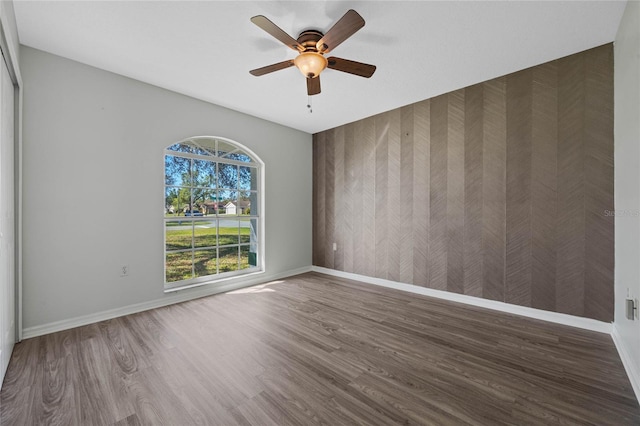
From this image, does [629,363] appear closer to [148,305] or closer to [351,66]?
[351,66]

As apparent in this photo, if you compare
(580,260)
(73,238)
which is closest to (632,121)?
(580,260)

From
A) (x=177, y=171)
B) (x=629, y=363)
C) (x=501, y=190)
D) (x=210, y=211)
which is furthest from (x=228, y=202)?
(x=629, y=363)

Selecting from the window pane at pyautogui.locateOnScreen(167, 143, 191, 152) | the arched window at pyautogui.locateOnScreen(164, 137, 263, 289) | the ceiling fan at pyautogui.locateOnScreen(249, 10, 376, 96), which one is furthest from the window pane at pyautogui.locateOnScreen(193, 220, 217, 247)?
the ceiling fan at pyautogui.locateOnScreen(249, 10, 376, 96)

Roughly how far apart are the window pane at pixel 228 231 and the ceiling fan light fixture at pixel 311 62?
2608mm

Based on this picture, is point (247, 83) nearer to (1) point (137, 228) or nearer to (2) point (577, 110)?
(1) point (137, 228)

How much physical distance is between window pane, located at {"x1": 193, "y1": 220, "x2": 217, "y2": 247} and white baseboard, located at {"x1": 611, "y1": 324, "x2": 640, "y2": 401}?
4291mm

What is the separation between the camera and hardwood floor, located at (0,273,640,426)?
153 cm

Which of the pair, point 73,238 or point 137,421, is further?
point 73,238

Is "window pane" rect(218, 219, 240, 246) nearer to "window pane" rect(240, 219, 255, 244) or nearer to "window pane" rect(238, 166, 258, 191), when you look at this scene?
"window pane" rect(240, 219, 255, 244)

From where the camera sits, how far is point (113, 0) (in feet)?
6.42

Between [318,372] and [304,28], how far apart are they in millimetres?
2761

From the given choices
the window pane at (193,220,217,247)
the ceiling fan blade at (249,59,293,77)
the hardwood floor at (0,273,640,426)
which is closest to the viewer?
the hardwood floor at (0,273,640,426)

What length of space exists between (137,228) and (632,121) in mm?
4686

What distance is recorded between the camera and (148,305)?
3172 millimetres
